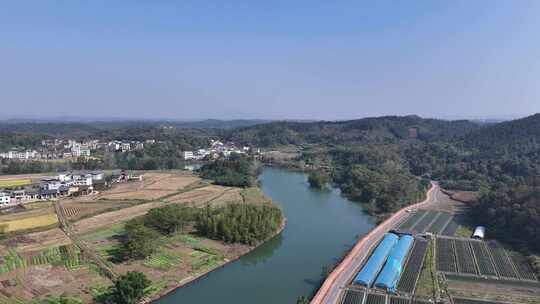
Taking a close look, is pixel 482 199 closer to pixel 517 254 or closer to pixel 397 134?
pixel 517 254

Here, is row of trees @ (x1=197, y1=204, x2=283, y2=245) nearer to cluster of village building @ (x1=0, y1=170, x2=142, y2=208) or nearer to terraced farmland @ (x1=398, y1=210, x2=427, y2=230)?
terraced farmland @ (x1=398, y1=210, x2=427, y2=230)

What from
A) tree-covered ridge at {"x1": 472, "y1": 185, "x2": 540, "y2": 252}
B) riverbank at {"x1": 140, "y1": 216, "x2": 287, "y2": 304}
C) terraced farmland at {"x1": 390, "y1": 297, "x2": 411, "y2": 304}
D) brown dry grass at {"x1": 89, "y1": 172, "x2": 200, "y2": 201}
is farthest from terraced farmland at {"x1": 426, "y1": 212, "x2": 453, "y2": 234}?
brown dry grass at {"x1": 89, "y1": 172, "x2": 200, "y2": 201}

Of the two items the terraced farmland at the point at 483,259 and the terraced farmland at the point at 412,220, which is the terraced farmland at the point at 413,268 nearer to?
the terraced farmland at the point at 483,259

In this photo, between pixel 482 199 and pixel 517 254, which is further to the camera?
pixel 482 199

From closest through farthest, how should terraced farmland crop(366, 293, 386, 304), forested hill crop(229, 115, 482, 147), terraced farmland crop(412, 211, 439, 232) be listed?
1. terraced farmland crop(366, 293, 386, 304)
2. terraced farmland crop(412, 211, 439, 232)
3. forested hill crop(229, 115, 482, 147)

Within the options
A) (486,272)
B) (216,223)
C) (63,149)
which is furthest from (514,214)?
(63,149)

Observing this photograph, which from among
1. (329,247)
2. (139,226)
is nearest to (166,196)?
(139,226)
